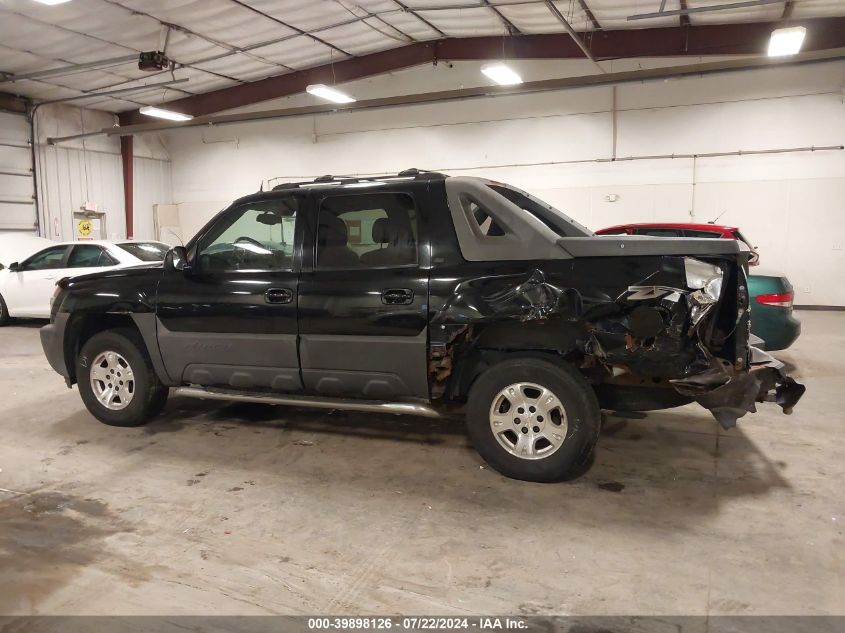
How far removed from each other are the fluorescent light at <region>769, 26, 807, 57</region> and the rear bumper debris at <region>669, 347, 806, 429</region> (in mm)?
7439

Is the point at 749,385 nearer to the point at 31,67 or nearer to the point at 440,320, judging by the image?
the point at 440,320

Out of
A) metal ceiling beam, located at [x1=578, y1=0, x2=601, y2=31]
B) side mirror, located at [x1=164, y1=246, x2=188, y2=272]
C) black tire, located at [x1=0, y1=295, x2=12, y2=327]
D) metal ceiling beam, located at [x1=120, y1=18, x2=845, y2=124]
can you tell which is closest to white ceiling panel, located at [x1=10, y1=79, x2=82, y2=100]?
Result: metal ceiling beam, located at [x1=120, y1=18, x2=845, y2=124]

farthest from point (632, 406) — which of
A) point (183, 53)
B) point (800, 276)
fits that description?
point (183, 53)

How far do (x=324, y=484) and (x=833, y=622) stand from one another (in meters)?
2.63

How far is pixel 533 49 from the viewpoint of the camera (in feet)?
41.9

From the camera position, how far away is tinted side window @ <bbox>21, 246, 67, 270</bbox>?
10219mm

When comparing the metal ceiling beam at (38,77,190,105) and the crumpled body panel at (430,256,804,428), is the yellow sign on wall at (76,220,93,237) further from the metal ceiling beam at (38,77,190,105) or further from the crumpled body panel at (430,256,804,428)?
the crumpled body panel at (430,256,804,428)

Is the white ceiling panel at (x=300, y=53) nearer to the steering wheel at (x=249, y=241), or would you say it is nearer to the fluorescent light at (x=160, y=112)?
the fluorescent light at (x=160, y=112)

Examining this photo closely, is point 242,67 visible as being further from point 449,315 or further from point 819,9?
point 449,315

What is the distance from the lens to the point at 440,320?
147 inches

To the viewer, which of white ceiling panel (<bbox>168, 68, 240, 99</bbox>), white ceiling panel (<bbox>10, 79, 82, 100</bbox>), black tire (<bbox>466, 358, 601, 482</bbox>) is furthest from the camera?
white ceiling panel (<bbox>168, 68, 240, 99</bbox>)

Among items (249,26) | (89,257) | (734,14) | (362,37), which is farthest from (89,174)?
(734,14)

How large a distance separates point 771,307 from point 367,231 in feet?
14.7

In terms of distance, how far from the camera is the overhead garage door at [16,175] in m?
14.4
